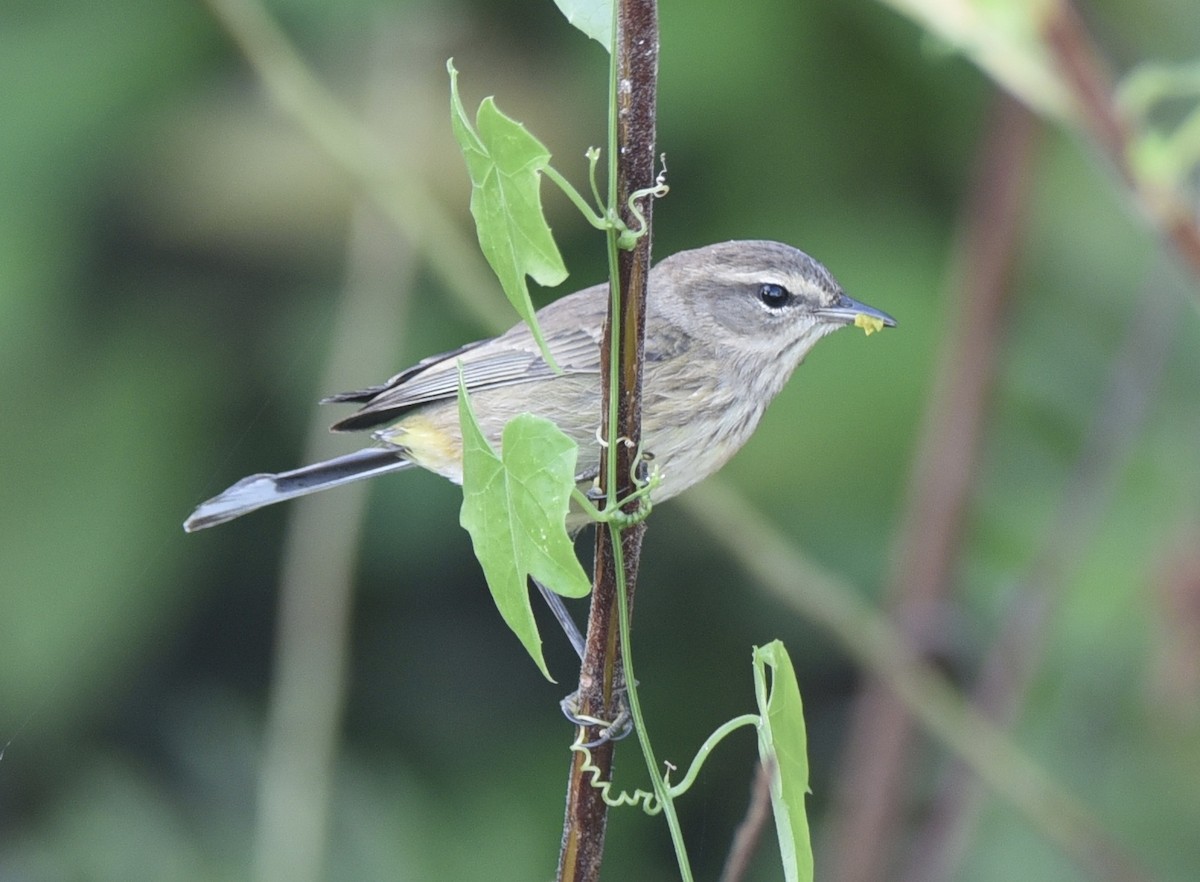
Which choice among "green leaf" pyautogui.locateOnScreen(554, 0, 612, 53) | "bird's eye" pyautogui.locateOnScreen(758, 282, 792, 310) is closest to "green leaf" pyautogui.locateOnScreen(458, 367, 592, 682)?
"green leaf" pyautogui.locateOnScreen(554, 0, 612, 53)

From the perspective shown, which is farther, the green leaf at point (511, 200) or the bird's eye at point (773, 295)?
the bird's eye at point (773, 295)

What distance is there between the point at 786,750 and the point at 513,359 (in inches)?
75.0

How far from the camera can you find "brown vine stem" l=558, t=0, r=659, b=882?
180 cm

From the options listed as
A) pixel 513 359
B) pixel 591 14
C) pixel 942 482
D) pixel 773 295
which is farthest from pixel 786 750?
pixel 942 482

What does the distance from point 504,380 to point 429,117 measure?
5.18 ft

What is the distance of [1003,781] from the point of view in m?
4.08

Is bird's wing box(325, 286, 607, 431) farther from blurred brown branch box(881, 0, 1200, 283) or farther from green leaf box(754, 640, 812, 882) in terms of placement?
green leaf box(754, 640, 812, 882)

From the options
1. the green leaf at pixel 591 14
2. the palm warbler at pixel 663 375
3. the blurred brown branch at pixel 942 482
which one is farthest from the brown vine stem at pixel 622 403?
the blurred brown branch at pixel 942 482

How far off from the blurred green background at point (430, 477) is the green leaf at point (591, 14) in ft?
8.98

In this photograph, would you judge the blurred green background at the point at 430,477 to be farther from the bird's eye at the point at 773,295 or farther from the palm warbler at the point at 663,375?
the bird's eye at the point at 773,295

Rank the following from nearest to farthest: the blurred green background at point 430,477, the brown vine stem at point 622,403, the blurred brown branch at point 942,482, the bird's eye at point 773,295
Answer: the brown vine stem at point 622,403 → the bird's eye at point 773,295 → the blurred brown branch at point 942,482 → the blurred green background at point 430,477

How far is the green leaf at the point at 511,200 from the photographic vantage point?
169 centimetres

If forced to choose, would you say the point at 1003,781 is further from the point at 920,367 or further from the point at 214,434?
the point at 214,434

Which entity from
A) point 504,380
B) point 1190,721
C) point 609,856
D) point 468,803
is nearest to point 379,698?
point 468,803
